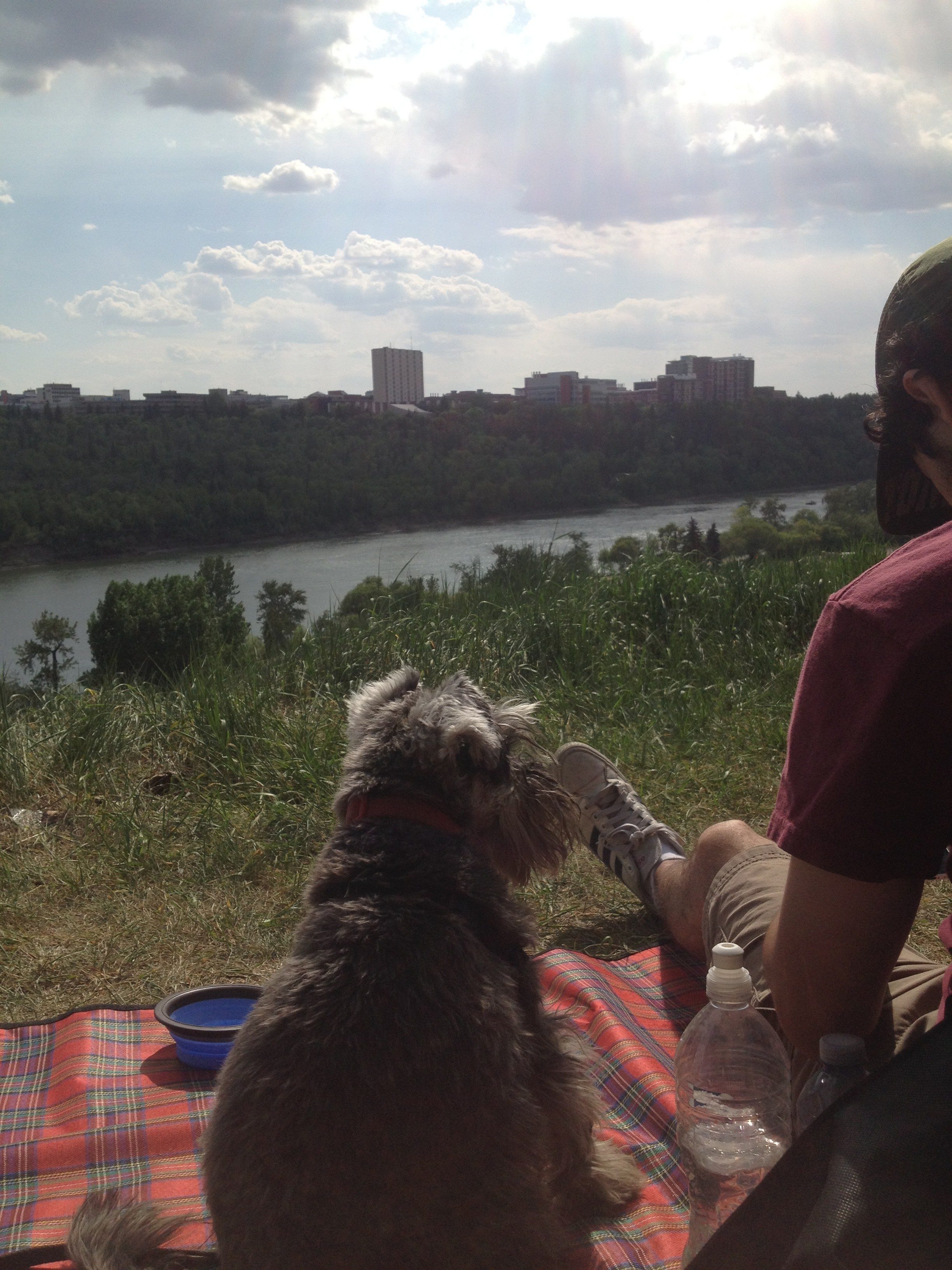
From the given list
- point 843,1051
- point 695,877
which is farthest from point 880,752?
point 695,877

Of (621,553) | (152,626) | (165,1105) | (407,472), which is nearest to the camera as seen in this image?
(165,1105)

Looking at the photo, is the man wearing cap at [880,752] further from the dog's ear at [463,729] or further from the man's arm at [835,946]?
the dog's ear at [463,729]

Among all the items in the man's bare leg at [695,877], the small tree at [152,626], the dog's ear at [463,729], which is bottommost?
the man's bare leg at [695,877]

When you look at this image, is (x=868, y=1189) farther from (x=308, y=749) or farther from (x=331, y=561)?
(x=331, y=561)

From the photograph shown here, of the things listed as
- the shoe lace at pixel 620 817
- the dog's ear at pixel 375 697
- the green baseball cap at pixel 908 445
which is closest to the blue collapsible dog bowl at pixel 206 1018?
the dog's ear at pixel 375 697

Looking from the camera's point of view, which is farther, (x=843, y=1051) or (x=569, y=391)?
(x=569, y=391)

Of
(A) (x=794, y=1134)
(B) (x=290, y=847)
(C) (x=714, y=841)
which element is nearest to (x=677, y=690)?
(B) (x=290, y=847)
